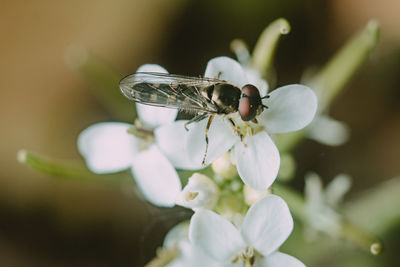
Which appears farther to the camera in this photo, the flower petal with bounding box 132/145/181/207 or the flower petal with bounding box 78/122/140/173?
the flower petal with bounding box 78/122/140/173

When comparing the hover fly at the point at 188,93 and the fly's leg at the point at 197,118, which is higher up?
the hover fly at the point at 188,93

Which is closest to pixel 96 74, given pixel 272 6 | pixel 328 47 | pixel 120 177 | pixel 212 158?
pixel 120 177

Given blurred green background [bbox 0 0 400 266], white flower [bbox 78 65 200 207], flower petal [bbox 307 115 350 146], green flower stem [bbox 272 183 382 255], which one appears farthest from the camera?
blurred green background [bbox 0 0 400 266]

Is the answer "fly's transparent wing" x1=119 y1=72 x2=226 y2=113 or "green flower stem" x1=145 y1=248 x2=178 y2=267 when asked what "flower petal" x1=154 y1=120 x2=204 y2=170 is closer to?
"fly's transparent wing" x1=119 y1=72 x2=226 y2=113

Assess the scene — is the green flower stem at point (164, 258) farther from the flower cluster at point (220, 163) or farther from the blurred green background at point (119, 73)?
the blurred green background at point (119, 73)

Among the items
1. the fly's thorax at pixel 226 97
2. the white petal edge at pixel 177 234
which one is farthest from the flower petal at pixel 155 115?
the white petal edge at pixel 177 234

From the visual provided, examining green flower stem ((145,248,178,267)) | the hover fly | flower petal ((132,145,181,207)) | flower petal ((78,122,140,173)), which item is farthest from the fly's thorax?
green flower stem ((145,248,178,267))

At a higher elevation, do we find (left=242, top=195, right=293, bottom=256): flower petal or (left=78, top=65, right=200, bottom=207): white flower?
(left=78, top=65, right=200, bottom=207): white flower

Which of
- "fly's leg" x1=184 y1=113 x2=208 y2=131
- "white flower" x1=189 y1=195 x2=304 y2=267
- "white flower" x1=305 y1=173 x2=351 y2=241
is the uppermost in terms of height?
"fly's leg" x1=184 y1=113 x2=208 y2=131
